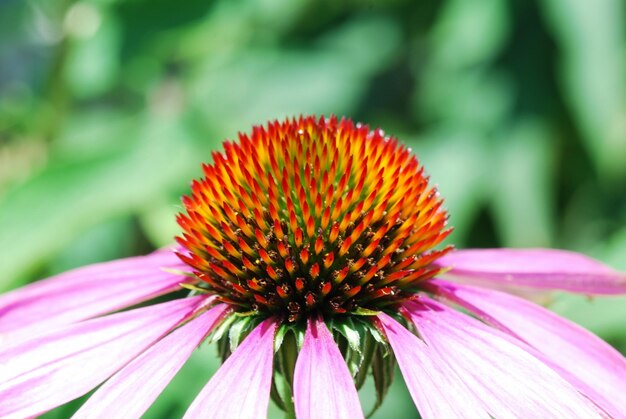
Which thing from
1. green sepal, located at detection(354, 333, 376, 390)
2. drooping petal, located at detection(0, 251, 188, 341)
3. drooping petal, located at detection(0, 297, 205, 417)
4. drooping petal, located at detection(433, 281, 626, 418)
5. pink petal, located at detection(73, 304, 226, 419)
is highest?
drooping petal, located at detection(0, 251, 188, 341)

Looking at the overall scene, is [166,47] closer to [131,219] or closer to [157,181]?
[131,219]

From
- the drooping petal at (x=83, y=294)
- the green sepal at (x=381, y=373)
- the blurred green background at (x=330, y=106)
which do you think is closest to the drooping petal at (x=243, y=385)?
the green sepal at (x=381, y=373)

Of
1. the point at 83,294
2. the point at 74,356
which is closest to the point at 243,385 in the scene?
the point at 74,356

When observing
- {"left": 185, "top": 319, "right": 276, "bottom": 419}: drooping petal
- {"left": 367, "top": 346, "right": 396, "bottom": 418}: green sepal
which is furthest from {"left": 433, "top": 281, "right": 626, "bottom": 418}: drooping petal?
{"left": 185, "top": 319, "right": 276, "bottom": 419}: drooping petal

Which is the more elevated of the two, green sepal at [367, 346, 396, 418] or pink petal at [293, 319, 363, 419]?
pink petal at [293, 319, 363, 419]

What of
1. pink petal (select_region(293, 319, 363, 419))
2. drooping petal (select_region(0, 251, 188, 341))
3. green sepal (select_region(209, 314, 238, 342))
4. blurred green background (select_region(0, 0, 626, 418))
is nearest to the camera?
pink petal (select_region(293, 319, 363, 419))

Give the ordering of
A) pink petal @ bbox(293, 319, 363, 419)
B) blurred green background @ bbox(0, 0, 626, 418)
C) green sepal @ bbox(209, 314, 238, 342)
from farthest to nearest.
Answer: blurred green background @ bbox(0, 0, 626, 418)
green sepal @ bbox(209, 314, 238, 342)
pink petal @ bbox(293, 319, 363, 419)

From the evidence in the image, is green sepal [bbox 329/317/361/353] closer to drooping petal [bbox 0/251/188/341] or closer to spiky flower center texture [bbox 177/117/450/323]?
spiky flower center texture [bbox 177/117/450/323]
